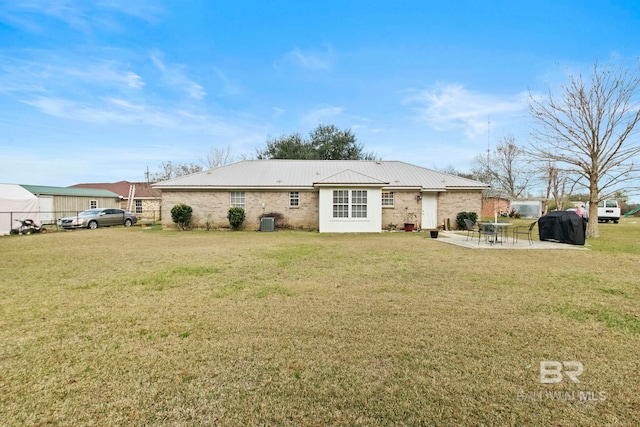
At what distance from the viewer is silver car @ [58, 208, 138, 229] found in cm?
2019

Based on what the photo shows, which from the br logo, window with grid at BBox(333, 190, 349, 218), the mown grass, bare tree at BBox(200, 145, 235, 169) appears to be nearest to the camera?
the mown grass

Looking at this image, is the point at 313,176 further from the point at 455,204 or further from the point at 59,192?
the point at 59,192

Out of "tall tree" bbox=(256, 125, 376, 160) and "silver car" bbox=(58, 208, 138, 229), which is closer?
"silver car" bbox=(58, 208, 138, 229)

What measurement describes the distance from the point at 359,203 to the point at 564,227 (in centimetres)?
956

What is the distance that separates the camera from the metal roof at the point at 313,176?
1872cm

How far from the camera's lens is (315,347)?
3.38 m

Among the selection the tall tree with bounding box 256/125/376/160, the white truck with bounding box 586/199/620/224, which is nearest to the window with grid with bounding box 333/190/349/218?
the tall tree with bounding box 256/125/376/160

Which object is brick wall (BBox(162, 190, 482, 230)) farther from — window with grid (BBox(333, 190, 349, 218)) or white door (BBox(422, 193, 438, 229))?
window with grid (BBox(333, 190, 349, 218))

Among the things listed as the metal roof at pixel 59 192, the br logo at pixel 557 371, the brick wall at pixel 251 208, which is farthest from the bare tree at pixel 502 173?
the metal roof at pixel 59 192

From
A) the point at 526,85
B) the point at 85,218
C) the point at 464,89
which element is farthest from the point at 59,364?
the point at 85,218

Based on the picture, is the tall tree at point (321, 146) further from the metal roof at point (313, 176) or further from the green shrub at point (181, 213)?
the green shrub at point (181, 213)

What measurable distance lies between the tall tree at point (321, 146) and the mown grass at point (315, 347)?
26.6 metres

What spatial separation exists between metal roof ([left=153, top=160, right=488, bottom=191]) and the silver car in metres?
6.58

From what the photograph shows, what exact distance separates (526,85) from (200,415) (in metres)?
19.8
